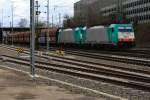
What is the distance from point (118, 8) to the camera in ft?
366

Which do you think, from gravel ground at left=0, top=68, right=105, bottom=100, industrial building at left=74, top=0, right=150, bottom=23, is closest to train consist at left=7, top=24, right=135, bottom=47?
gravel ground at left=0, top=68, right=105, bottom=100

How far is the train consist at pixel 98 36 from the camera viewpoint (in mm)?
48125

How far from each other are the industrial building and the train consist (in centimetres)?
4211

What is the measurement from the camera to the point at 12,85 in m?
17.3

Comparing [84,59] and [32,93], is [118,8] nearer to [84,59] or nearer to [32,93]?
[84,59]

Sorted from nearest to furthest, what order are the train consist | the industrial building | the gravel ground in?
the gravel ground < the train consist < the industrial building

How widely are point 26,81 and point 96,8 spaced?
11210 cm

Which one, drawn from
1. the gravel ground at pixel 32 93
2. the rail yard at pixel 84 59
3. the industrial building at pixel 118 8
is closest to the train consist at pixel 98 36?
the rail yard at pixel 84 59

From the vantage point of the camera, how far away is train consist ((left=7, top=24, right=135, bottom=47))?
4812cm

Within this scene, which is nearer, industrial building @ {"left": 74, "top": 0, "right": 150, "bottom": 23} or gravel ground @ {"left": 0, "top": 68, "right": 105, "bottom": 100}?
gravel ground @ {"left": 0, "top": 68, "right": 105, "bottom": 100}

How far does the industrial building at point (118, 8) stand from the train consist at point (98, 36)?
42109mm

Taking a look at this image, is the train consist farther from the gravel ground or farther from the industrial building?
the industrial building

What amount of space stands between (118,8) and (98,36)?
61.0 meters

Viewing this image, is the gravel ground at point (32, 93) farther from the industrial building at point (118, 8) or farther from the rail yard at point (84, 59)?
the industrial building at point (118, 8)
